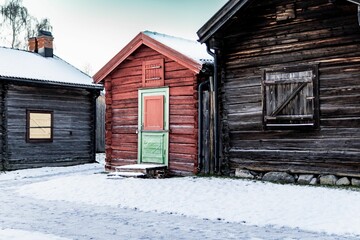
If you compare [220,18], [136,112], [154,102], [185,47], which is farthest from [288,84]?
[136,112]

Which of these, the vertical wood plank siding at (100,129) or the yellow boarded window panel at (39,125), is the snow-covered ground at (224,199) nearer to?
the yellow boarded window panel at (39,125)

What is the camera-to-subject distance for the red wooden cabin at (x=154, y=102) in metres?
13.1

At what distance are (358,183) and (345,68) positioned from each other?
2559mm

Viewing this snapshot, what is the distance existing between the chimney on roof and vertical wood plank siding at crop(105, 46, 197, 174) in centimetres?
838

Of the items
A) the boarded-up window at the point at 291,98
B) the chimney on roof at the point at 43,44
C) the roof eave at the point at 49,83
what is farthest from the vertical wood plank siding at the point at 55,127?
the boarded-up window at the point at 291,98

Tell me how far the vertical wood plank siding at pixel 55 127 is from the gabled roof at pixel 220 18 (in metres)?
8.53

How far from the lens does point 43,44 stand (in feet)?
74.5

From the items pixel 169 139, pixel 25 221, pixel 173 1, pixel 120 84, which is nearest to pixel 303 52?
pixel 169 139

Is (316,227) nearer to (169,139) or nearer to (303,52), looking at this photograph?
(303,52)

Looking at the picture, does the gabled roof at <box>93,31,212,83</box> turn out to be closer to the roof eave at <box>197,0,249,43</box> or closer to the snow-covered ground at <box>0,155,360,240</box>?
the roof eave at <box>197,0,249,43</box>

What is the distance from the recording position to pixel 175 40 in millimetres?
15383

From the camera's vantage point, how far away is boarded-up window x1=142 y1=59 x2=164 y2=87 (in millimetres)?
13867

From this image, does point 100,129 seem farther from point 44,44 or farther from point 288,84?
point 288,84

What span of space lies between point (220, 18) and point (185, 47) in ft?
8.63
